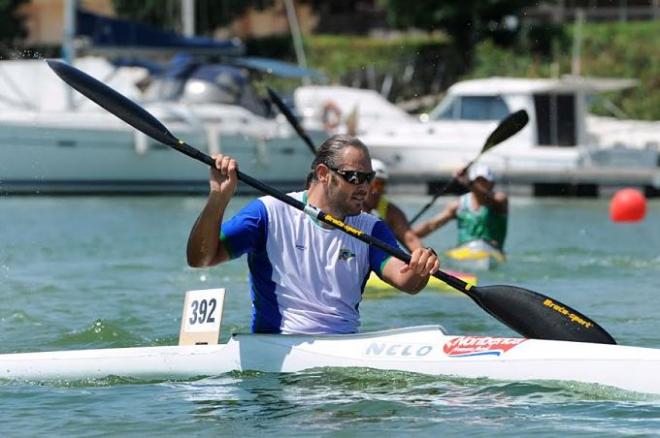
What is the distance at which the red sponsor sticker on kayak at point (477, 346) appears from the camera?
25.3 ft

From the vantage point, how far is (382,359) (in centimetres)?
777

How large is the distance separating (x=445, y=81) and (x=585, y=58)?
147 inches

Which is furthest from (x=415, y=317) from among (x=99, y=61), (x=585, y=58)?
(x=585, y=58)

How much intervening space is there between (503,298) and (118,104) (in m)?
2.39

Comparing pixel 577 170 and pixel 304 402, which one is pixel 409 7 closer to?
pixel 577 170

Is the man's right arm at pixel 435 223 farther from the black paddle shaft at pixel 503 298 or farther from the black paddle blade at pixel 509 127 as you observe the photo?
the black paddle shaft at pixel 503 298

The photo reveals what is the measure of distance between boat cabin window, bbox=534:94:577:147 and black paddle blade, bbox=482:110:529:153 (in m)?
14.4

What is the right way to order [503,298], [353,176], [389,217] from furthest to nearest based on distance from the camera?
1. [389,217]
2. [503,298]
3. [353,176]

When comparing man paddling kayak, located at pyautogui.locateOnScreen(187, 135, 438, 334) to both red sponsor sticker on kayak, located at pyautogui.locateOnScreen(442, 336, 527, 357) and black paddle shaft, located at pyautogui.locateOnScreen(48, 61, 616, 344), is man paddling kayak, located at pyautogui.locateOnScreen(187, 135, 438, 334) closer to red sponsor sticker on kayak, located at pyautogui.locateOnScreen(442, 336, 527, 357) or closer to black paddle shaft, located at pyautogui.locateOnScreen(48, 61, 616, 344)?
black paddle shaft, located at pyautogui.locateOnScreen(48, 61, 616, 344)

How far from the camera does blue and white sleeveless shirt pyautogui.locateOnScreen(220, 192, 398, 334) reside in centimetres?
775

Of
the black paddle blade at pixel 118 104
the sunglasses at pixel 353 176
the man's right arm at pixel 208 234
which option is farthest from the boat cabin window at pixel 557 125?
the man's right arm at pixel 208 234

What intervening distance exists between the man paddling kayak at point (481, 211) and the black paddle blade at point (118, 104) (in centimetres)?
634

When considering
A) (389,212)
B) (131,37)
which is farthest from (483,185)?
(131,37)

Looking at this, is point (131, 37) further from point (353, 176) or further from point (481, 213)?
point (353, 176)
